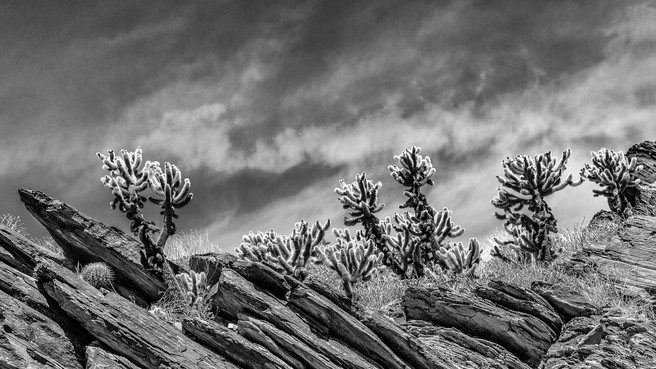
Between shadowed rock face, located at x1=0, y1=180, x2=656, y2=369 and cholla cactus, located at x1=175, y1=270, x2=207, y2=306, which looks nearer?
shadowed rock face, located at x1=0, y1=180, x2=656, y2=369

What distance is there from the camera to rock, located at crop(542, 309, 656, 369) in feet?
34.8

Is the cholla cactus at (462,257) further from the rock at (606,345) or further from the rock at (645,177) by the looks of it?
the rock at (645,177)

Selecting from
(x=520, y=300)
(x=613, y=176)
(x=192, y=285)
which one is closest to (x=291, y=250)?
(x=192, y=285)

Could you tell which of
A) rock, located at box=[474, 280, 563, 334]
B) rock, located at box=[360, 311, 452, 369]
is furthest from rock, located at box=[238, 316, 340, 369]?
rock, located at box=[474, 280, 563, 334]

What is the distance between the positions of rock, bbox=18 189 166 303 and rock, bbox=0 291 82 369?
9.60 feet

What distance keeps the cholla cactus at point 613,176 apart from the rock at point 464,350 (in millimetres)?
9992

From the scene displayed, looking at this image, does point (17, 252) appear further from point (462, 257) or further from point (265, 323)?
point (462, 257)

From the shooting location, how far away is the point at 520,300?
12.2 meters

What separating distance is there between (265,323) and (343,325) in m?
1.38

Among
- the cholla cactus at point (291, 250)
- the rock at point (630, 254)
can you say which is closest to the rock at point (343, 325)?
the cholla cactus at point (291, 250)

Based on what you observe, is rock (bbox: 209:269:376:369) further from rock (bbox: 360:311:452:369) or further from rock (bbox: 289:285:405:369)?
rock (bbox: 360:311:452:369)

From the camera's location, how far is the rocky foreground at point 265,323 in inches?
369

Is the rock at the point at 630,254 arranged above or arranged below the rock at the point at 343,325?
above

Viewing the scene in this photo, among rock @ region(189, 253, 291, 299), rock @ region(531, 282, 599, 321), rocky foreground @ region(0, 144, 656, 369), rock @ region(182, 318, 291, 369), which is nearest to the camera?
rocky foreground @ region(0, 144, 656, 369)
